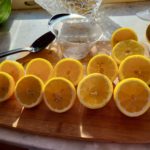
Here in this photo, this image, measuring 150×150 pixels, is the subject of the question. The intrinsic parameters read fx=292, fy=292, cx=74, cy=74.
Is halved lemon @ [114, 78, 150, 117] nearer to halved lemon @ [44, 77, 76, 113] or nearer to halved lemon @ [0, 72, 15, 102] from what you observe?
halved lemon @ [44, 77, 76, 113]

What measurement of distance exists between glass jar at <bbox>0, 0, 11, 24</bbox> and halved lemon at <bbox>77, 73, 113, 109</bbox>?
38 centimetres

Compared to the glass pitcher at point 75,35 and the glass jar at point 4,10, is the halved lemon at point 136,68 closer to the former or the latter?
the glass pitcher at point 75,35

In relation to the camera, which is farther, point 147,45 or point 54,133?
point 147,45

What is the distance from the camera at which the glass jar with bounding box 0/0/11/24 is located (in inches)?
30.2

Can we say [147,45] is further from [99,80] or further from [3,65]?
[3,65]

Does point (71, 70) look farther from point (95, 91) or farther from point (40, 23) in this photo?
point (40, 23)

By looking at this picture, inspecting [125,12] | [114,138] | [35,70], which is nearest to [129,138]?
[114,138]

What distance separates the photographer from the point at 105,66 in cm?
55

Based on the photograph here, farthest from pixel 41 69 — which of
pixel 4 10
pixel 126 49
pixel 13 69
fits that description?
pixel 4 10

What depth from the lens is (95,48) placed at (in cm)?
67

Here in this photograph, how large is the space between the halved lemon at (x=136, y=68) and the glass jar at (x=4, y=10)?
39cm

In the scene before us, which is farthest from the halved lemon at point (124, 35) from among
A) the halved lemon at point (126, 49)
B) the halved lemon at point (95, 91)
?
the halved lemon at point (95, 91)

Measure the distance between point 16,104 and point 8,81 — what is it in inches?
1.9

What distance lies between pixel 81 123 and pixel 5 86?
16 centimetres
